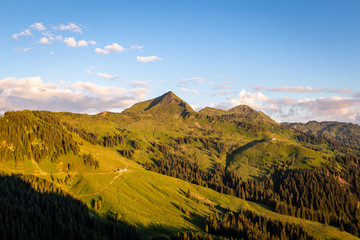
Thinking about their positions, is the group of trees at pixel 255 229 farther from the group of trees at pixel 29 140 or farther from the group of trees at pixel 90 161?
the group of trees at pixel 29 140

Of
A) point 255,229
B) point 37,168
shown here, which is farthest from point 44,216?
point 255,229

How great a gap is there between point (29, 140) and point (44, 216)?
4062 inches

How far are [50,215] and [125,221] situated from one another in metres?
40.4

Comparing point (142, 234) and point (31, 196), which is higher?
point (31, 196)

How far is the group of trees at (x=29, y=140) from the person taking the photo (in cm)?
14849

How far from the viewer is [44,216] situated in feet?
287

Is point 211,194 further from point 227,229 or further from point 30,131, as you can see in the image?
point 30,131

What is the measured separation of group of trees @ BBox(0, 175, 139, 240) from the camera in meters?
76.8

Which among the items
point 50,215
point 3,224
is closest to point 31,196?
point 50,215

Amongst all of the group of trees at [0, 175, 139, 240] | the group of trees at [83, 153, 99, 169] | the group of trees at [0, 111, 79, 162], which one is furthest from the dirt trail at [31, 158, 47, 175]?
the group of trees at [83, 153, 99, 169]

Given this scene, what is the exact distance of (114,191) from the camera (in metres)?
143

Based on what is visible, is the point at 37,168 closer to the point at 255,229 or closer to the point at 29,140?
the point at 29,140

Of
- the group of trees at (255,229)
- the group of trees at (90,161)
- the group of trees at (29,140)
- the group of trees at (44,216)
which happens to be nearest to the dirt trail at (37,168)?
the group of trees at (29,140)

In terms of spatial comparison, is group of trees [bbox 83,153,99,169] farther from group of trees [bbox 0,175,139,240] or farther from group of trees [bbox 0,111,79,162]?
group of trees [bbox 0,175,139,240]
